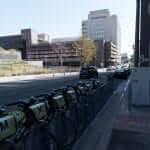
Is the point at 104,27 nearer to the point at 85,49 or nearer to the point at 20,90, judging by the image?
the point at 85,49

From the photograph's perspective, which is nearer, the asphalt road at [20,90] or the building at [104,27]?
the asphalt road at [20,90]

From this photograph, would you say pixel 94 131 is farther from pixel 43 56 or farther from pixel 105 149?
pixel 43 56

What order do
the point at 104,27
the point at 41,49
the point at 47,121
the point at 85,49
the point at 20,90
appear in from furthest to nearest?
1. the point at 104,27
2. the point at 41,49
3. the point at 85,49
4. the point at 20,90
5. the point at 47,121

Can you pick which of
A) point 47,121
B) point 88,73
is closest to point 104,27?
point 88,73

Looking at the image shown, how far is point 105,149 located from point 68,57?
74.2 metres

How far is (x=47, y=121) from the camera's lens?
8.96 feet

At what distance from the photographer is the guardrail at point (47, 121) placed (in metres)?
2.10

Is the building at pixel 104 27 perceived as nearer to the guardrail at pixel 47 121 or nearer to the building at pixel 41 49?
the building at pixel 41 49

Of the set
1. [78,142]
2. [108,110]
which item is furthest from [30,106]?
[108,110]

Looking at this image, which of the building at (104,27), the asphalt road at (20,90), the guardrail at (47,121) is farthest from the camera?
the building at (104,27)

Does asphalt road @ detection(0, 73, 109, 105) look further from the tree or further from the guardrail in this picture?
the tree

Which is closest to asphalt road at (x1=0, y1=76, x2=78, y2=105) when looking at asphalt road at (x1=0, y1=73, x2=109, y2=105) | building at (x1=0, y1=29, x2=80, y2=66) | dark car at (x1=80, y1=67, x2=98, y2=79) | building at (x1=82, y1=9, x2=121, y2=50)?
asphalt road at (x1=0, y1=73, x2=109, y2=105)

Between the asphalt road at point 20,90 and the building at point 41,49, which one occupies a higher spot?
the building at point 41,49

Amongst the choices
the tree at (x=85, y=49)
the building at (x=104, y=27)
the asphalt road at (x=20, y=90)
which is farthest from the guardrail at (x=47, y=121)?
the building at (x=104, y=27)
